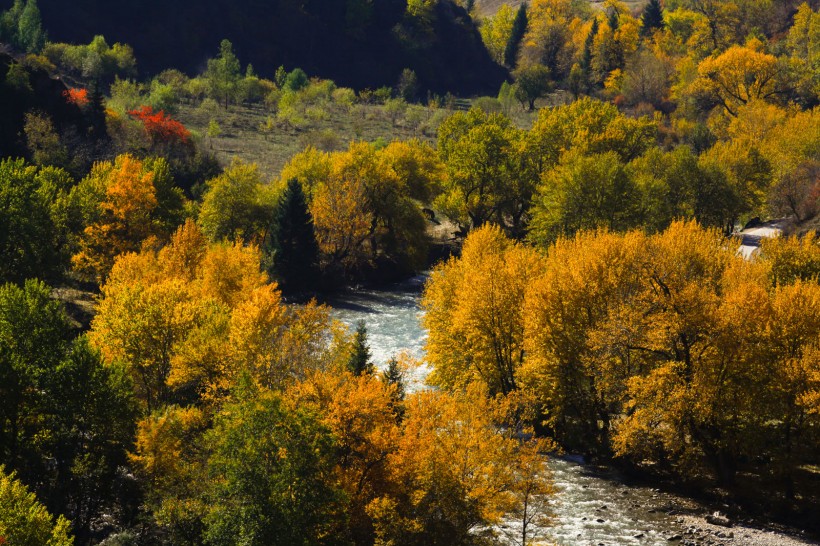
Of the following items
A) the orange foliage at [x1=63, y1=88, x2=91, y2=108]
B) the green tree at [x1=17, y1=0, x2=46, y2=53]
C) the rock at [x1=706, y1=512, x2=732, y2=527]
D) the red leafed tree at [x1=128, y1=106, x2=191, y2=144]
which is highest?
the green tree at [x1=17, y1=0, x2=46, y2=53]

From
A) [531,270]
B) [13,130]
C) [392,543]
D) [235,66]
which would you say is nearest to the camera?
[392,543]

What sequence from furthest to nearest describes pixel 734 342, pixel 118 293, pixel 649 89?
pixel 649 89 < pixel 118 293 < pixel 734 342

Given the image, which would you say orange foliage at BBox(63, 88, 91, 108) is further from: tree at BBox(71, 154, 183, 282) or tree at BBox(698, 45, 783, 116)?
tree at BBox(698, 45, 783, 116)

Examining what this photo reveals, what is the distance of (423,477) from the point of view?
3744cm

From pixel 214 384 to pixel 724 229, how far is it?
80.5 m

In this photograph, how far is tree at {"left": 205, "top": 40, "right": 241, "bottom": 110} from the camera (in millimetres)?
182125

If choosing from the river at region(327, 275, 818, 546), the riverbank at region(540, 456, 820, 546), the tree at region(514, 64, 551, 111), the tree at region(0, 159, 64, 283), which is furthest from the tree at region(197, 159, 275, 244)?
the tree at region(514, 64, 551, 111)

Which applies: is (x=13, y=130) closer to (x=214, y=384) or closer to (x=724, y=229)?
(x=214, y=384)

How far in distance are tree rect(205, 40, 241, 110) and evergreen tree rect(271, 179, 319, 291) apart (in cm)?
9553

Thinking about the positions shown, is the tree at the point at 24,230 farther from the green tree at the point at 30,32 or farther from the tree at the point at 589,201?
the green tree at the point at 30,32

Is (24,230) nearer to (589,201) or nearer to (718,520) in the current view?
(718,520)

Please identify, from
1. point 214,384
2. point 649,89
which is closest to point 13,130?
point 214,384

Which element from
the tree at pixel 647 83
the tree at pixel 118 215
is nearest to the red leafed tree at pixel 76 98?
the tree at pixel 118 215

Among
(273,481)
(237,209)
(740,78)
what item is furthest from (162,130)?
(740,78)
